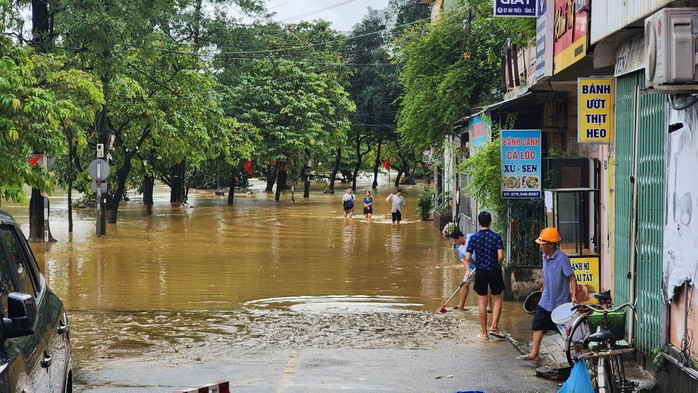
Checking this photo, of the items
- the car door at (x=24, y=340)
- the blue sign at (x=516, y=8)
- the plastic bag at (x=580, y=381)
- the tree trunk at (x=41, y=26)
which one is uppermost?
the tree trunk at (x=41, y=26)

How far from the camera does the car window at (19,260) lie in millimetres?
5796

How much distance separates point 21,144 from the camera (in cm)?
1823

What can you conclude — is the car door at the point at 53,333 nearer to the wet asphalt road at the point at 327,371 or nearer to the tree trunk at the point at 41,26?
the wet asphalt road at the point at 327,371

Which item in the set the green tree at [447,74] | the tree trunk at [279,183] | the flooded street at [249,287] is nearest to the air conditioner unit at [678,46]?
the flooded street at [249,287]

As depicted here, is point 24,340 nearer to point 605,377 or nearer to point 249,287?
point 605,377

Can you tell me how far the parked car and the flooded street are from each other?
311 centimetres

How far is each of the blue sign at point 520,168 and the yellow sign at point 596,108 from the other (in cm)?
393

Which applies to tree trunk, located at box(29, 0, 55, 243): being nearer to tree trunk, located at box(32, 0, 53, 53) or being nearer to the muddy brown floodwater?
tree trunk, located at box(32, 0, 53, 53)

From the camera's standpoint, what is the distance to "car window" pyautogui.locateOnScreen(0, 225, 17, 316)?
5188 mm

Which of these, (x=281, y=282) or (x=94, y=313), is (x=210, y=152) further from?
(x=94, y=313)

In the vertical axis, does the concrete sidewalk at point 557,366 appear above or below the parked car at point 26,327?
below

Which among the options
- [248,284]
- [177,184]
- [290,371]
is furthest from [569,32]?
[177,184]

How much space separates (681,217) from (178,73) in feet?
102

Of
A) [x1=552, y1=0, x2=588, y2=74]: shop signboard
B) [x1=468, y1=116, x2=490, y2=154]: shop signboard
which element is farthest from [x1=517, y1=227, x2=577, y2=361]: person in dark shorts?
[x1=468, y1=116, x2=490, y2=154]: shop signboard
